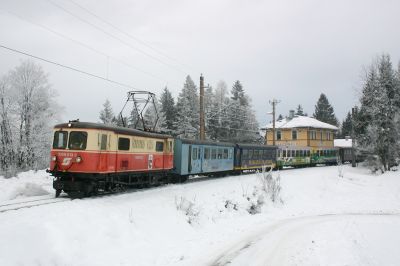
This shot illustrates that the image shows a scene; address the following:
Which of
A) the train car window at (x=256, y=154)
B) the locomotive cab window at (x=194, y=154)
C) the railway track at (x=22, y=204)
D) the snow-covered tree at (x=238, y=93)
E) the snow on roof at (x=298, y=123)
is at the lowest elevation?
the railway track at (x=22, y=204)

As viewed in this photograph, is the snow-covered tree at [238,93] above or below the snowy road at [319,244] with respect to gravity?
above

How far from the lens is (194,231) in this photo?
15.0m

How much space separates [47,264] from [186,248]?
15.5 feet

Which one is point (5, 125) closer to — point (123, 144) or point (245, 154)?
point (245, 154)

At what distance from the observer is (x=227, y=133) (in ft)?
214

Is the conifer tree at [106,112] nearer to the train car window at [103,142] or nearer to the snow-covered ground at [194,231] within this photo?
the snow-covered ground at [194,231]

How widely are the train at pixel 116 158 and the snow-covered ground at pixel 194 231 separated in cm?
93

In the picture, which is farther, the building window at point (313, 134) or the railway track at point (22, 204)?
the building window at point (313, 134)

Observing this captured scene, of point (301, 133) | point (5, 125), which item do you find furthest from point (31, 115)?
point (301, 133)

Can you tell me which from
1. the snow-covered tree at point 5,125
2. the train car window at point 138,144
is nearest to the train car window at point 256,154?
the train car window at point 138,144

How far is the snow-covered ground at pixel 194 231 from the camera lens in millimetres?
9852

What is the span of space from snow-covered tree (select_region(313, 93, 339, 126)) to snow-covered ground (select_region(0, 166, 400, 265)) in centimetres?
Result: 8927

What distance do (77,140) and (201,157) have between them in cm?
1166

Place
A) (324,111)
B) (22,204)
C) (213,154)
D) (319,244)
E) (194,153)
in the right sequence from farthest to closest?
(324,111) → (213,154) → (194,153) → (319,244) → (22,204)
